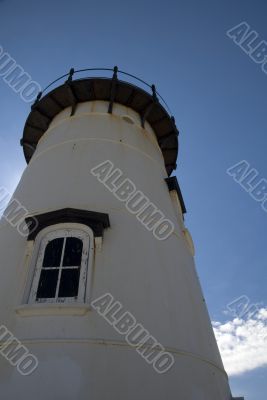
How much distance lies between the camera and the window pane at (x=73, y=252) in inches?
194

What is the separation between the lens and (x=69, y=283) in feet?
15.3

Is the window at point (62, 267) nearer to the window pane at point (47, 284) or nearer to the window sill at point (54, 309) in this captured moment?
the window pane at point (47, 284)

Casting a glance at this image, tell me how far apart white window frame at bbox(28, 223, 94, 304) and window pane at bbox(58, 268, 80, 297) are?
2.7 inches

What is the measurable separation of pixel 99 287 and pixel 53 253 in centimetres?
115

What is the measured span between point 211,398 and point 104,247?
2.78 meters

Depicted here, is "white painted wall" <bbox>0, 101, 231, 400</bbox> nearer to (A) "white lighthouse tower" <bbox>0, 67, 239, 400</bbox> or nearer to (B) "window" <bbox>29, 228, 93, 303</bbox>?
(A) "white lighthouse tower" <bbox>0, 67, 239, 400</bbox>

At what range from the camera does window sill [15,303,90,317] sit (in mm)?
4125

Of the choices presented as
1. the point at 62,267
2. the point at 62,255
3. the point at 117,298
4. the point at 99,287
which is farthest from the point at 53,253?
the point at 117,298

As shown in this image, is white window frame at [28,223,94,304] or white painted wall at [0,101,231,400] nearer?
white painted wall at [0,101,231,400]

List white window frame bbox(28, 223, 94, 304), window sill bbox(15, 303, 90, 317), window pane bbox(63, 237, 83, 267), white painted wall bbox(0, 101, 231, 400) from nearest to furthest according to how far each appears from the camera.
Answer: white painted wall bbox(0, 101, 231, 400) → window sill bbox(15, 303, 90, 317) → white window frame bbox(28, 223, 94, 304) → window pane bbox(63, 237, 83, 267)

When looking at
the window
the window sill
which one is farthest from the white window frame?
the window sill

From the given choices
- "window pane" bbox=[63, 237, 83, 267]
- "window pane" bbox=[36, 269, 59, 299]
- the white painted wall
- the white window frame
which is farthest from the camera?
"window pane" bbox=[63, 237, 83, 267]

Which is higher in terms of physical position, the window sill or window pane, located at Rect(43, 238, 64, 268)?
window pane, located at Rect(43, 238, 64, 268)

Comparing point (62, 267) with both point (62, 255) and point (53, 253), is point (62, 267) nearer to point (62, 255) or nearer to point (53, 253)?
point (62, 255)
